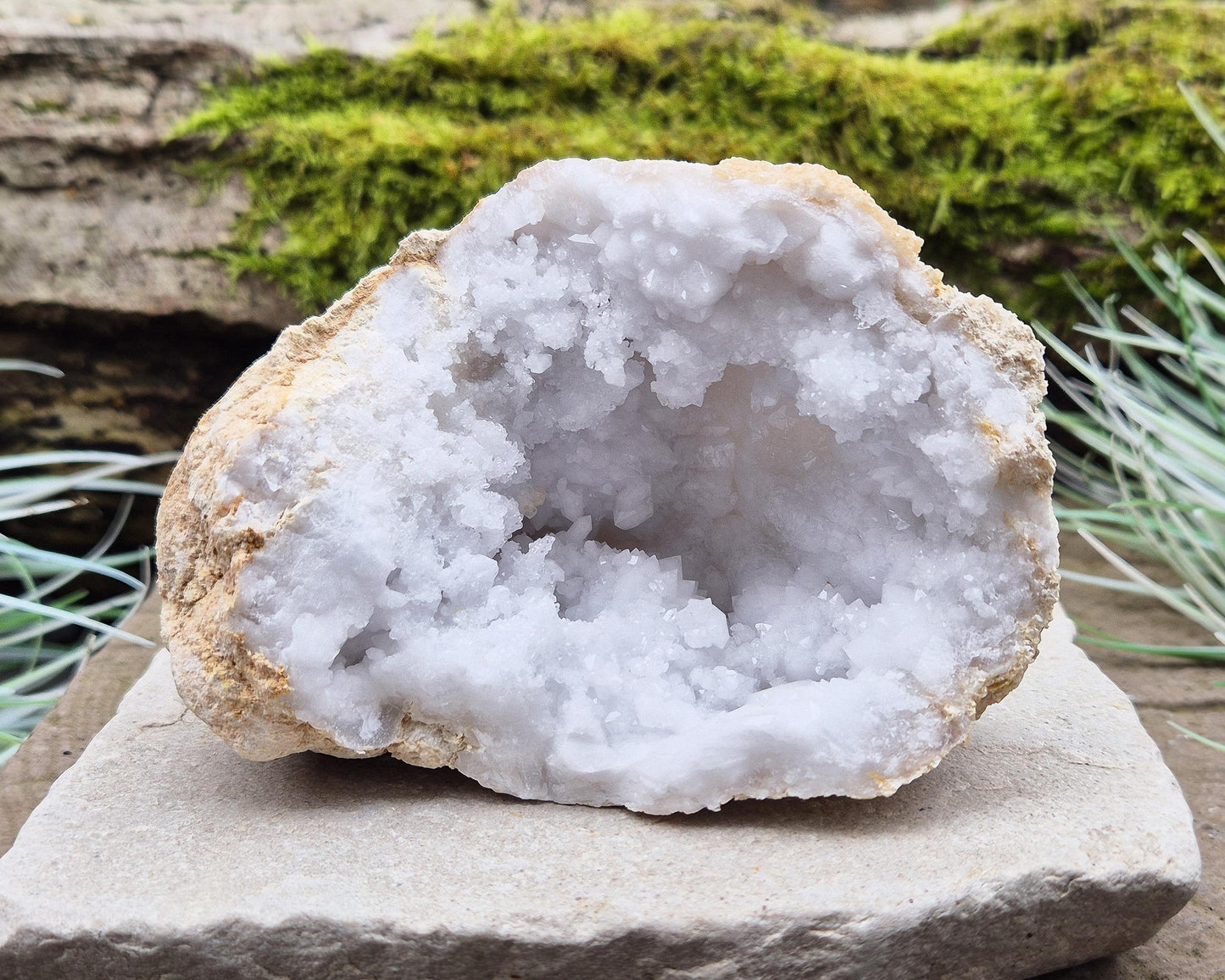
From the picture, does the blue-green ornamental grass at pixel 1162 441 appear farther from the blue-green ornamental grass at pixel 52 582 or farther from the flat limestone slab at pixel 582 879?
the blue-green ornamental grass at pixel 52 582

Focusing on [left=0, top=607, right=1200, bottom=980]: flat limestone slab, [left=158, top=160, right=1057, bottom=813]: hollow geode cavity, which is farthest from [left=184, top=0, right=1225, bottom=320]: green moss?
[left=0, top=607, right=1200, bottom=980]: flat limestone slab

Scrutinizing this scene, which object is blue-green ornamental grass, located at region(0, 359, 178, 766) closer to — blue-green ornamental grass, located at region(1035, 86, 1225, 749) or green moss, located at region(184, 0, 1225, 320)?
green moss, located at region(184, 0, 1225, 320)

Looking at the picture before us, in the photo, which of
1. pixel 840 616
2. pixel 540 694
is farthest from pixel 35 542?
pixel 840 616

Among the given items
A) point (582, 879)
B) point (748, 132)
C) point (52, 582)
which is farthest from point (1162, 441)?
point (52, 582)

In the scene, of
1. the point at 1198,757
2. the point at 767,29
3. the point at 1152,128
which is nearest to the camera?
the point at 1198,757

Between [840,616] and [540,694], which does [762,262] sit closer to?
[840,616]

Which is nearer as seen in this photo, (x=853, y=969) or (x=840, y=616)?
(x=853, y=969)

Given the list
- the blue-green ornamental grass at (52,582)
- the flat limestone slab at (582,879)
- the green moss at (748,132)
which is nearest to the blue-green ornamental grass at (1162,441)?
the green moss at (748,132)
